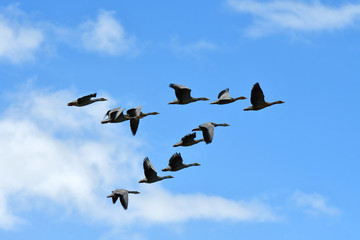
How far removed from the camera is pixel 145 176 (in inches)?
1821

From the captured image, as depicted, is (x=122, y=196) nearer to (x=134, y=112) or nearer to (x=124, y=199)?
(x=124, y=199)

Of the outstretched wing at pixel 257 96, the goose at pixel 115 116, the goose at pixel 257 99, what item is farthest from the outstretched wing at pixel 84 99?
the outstretched wing at pixel 257 96

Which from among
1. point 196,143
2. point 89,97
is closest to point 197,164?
point 196,143

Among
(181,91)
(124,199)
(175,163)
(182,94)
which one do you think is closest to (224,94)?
(182,94)

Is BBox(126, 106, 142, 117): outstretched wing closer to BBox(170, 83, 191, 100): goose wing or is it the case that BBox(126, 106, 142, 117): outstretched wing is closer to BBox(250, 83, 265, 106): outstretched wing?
BBox(170, 83, 191, 100): goose wing

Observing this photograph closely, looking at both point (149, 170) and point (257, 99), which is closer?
point (257, 99)

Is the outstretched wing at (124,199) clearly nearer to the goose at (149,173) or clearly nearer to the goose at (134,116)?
the goose at (149,173)

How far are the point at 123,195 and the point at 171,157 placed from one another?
13.8 feet

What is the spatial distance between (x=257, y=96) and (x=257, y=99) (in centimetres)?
30

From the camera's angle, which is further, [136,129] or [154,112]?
[154,112]

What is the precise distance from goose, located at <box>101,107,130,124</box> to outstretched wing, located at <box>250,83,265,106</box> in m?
7.53

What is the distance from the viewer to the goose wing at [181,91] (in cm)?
4378

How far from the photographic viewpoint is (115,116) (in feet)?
144

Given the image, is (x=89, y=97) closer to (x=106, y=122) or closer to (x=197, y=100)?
(x=106, y=122)
